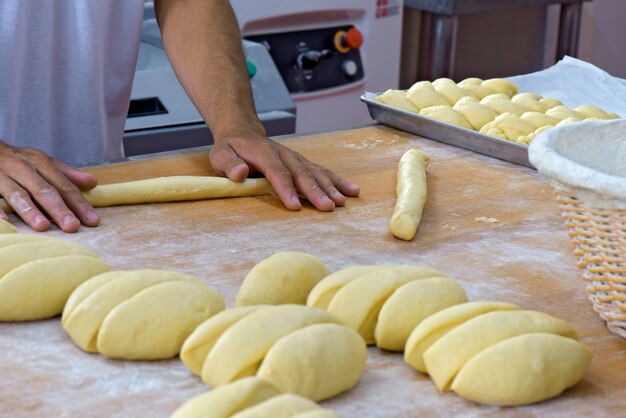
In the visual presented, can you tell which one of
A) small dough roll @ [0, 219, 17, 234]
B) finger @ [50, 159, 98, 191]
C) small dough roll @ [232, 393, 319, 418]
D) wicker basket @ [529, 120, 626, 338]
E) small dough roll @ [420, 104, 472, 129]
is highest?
wicker basket @ [529, 120, 626, 338]

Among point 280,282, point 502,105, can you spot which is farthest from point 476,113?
point 280,282

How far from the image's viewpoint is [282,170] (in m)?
1.77

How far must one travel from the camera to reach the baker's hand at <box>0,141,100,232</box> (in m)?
1.54

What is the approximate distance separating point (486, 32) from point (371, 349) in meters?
3.94

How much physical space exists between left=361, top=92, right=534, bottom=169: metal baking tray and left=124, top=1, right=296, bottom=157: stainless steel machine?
0.65m

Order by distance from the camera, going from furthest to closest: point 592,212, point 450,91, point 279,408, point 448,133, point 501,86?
point 501,86, point 450,91, point 448,133, point 592,212, point 279,408

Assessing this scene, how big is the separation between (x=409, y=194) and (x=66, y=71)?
37.6 inches

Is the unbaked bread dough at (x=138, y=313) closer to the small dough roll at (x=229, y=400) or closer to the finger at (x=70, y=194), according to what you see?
the small dough roll at (x=229, y=400)

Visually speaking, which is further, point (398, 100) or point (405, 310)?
point (398, 100)

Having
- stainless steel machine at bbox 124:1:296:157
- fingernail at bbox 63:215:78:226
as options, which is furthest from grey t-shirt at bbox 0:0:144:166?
fingernail at bbox 63:215:78:226

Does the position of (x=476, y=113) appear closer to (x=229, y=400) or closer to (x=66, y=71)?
(x=66, y=71)

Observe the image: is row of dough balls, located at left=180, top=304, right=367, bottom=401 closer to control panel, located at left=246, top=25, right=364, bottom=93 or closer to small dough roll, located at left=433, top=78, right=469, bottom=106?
small dough roll, located at left=433, top=78, right=469, bottom=106

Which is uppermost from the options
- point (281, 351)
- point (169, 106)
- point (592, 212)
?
point (592, 212)

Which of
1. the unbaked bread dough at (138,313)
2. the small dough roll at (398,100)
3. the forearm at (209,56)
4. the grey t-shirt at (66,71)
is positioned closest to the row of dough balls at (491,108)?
the small dough roll at (398,100)
